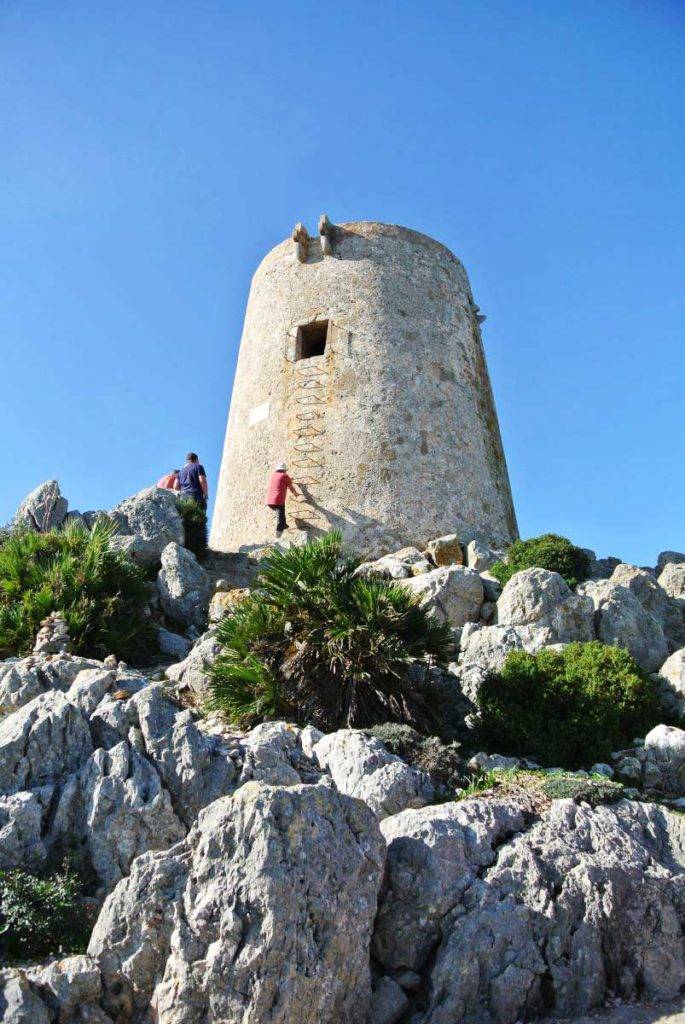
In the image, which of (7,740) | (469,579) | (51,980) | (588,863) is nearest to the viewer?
(51,980)

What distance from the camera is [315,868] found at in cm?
515

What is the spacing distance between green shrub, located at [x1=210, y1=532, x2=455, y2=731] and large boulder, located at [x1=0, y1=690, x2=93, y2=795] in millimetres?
1862

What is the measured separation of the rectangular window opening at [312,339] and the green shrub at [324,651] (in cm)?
860

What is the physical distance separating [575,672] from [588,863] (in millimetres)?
3471

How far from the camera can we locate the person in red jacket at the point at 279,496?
49.9 feet

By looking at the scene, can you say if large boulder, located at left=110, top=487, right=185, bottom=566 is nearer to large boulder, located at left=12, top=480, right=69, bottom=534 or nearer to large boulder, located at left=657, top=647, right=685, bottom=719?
large boulder, located at left=12, top=480, right=69, bottom=534

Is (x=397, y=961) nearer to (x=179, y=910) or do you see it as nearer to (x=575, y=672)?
(x=179, y=910)

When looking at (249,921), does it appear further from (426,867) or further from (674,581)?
(674,581)

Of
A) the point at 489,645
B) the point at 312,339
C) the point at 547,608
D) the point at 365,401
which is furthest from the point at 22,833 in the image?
the point at 312,339

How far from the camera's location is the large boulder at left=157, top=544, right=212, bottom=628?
12172 millimetres

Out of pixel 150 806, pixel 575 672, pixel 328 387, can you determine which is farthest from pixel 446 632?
pixel 328 387

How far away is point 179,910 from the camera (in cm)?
510

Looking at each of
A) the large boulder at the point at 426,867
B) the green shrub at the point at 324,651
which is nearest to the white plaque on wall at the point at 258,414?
the green shrub at the point at 324,651

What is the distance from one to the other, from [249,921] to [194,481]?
11.5m
